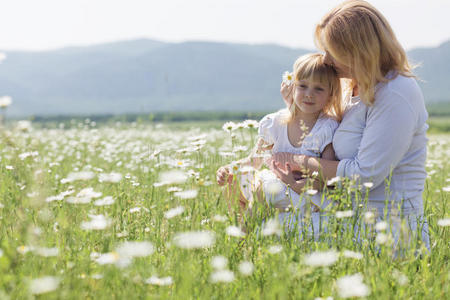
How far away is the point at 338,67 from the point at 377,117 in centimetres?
45

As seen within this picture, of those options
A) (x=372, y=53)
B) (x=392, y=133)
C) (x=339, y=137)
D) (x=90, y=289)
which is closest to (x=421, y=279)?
(x=392, y=133)

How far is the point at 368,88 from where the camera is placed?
8.98 feet

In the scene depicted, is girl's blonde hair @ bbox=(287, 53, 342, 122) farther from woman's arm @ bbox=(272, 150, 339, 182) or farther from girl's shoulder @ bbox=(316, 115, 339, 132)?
woman's arm @ bbox=(272, 150, 339, 182)

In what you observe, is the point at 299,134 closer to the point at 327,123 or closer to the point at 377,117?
the point at 327,123

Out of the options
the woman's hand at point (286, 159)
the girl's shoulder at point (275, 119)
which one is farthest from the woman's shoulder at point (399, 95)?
the girl's shoulder at point (275, 119)

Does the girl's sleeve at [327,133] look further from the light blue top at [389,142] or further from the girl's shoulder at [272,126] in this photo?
the girl's shoulder at [272,126]

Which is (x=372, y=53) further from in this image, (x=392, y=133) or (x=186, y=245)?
(x=186, y=245)

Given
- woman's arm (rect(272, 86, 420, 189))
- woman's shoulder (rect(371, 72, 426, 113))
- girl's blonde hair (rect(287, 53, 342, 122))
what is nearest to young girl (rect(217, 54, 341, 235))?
girl's blonde hair (rect(287, 53, 342, 122))

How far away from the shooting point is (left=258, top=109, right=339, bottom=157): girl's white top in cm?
295

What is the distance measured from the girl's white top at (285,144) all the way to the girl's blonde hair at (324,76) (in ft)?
0.27

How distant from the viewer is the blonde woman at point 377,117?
104 inches

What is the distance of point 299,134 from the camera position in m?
3.17

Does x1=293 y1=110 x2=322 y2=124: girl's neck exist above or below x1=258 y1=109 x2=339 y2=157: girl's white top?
above

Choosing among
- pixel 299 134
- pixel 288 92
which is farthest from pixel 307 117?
pixel 288 92
